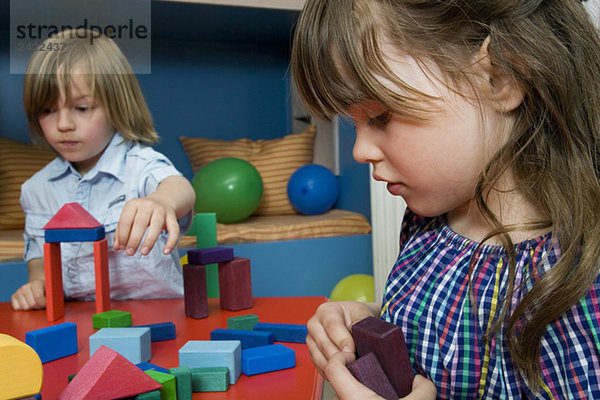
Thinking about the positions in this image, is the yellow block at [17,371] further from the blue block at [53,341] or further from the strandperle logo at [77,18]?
the strandperle logo at [77,18]

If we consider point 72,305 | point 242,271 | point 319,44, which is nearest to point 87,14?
point 72,305

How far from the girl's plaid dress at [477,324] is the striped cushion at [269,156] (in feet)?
5.78

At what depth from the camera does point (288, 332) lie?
0.61 m

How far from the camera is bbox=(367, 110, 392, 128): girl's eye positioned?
0.50 meters

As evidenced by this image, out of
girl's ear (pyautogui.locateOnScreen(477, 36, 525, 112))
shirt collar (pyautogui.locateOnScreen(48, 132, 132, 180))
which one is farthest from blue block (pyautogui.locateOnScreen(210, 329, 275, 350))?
shirt collar (pyautogui.locateOnScreen(48, 132, 132, 180))

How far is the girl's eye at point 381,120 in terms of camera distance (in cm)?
50

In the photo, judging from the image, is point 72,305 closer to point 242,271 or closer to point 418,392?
point 242,271

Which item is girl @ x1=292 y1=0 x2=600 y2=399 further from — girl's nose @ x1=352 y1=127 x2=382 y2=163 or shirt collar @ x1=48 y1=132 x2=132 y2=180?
shirt collar @ x1=48 y1=132 x2=132 y2=180

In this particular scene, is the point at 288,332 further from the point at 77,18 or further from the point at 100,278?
the point at 77,18

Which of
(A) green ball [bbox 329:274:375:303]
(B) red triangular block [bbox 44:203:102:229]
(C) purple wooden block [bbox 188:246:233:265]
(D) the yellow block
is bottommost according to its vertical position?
(A) green ball [bbox 329:274:375:303]

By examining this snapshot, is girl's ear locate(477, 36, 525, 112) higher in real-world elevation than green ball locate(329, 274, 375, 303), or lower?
higher

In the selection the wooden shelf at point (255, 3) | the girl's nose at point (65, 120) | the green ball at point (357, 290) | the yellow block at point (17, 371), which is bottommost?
the green ball at point (357, 290)

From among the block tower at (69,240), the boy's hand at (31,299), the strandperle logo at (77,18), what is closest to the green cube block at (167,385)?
the block tower at (69,240)

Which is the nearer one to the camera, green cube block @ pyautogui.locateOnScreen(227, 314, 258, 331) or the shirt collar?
green cube block @ pyautogui.locateOnScreen(227, 314, 258, 331)
